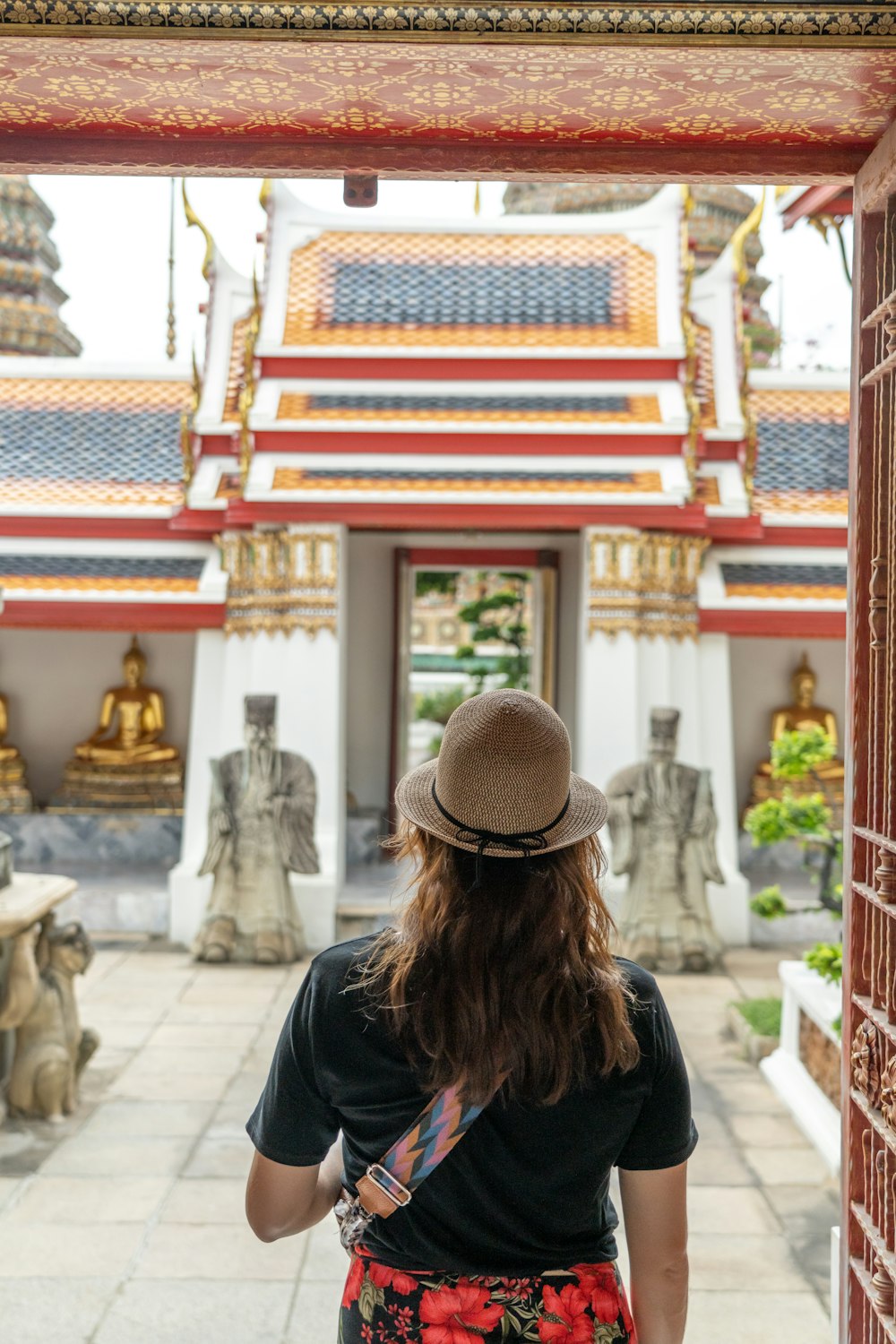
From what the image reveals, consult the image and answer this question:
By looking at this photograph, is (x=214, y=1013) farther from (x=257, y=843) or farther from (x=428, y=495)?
(x=428, y=495)

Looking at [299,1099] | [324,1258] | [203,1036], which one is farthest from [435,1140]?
[203,1036]

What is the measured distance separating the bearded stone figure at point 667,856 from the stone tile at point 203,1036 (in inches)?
98.6

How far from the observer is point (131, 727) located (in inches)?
402

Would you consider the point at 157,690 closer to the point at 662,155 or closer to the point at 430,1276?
→ the point at 662,155

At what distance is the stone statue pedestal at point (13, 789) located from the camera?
9.90 meters

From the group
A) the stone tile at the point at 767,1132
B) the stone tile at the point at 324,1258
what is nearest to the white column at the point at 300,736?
the stone tile at the point at 767,1132

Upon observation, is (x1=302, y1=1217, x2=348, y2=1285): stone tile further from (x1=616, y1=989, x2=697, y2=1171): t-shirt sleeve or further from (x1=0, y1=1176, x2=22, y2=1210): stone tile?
(x1=616, y1=989, x2=697, y2=1171): t-shirt sleeve

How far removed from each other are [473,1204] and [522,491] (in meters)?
7.45

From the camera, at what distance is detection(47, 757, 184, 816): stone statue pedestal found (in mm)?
9961

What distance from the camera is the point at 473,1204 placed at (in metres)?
1.59

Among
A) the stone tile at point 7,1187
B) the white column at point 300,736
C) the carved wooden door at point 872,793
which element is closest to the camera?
the carved wooden door at point 872,793

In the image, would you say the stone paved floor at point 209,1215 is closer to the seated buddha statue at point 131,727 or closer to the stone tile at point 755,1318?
the stone tile at point 755,1318

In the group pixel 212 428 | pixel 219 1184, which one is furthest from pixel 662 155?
pixel 212 428

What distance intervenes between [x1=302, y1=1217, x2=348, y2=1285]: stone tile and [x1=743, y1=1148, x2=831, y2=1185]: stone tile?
1.66 m
